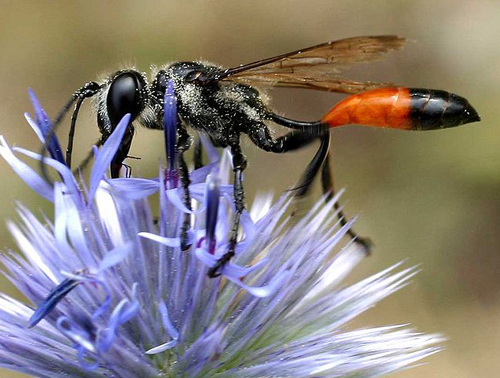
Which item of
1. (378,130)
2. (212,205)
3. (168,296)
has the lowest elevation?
(168,296)

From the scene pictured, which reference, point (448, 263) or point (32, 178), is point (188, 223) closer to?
point (32, 178)

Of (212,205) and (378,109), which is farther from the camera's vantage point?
(378,109)

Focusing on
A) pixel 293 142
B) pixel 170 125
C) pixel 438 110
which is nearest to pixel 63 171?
pixel 170 125

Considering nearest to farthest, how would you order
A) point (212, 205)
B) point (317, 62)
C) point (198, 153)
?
point (212, 205) → point (317, 62) → point (198, 153)

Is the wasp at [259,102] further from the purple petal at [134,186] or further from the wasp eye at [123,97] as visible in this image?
the purple petal at [134,186]

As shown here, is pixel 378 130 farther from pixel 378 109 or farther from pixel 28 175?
pixel 28 175

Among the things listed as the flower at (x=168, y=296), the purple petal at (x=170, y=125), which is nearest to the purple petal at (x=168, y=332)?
the flower at (x=168, y=296)

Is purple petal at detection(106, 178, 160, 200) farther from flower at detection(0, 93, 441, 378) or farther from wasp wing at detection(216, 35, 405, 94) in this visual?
wasp wing at detection(216, 35, 405, 94)
